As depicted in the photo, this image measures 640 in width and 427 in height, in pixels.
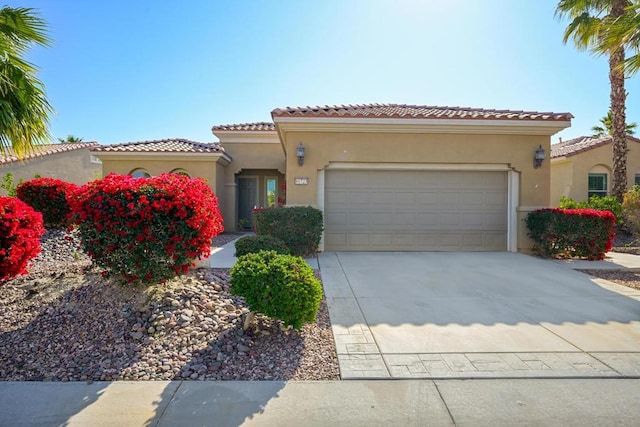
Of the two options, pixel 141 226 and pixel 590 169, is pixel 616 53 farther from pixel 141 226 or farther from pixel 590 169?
pixel 141 226

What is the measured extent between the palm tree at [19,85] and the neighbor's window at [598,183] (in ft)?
73.5

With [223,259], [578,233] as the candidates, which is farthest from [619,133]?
[223,259]

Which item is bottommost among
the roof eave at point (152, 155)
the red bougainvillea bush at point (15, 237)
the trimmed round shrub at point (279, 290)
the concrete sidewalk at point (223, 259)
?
the concrete sidewalk at point (223, 259)

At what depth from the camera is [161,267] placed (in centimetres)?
453

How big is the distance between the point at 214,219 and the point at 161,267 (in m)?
0.96

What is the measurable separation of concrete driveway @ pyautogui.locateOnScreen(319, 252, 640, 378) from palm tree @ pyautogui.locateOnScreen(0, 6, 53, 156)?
20.4 feet

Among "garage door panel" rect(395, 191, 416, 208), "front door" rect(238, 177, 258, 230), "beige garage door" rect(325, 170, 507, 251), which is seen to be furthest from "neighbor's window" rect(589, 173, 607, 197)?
"front door" rect(238, 177, 258, 230)

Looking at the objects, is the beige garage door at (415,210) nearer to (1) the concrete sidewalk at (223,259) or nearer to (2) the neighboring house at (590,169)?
(1) the concrete sidewalk at (223,259)

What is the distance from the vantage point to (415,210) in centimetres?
1023

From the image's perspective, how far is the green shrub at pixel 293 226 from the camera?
8773 mm

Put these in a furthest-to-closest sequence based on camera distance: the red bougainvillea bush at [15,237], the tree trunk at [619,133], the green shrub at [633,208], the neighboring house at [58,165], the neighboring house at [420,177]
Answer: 1. the neighboring house at [58,165]
2. the tree trunk at [619,133]
3. the neighboring house at [420,177]
4. the green shrub at [633,208]
5. the red bougainvillea bush at [15,237]

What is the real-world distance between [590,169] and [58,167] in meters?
29.9

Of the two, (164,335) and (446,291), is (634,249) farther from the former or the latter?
A: (164,335)

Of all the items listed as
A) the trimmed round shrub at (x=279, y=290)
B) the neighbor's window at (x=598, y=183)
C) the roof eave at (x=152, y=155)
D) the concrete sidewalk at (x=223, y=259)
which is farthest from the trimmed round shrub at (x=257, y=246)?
the neighbor's window at (x=598, y=183)
